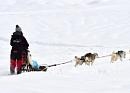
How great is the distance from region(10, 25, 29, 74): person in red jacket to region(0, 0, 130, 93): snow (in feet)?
1.42

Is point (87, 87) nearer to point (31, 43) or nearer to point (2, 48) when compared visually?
point (2, 48)

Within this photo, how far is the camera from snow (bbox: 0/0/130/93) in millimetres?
9008

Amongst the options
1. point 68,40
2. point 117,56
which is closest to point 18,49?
point 117,56

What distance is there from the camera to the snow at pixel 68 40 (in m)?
9.01

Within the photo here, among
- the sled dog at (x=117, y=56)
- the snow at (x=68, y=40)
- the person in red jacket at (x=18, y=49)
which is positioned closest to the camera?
the snow at (x=68, y=40)

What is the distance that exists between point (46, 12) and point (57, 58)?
11588 mm

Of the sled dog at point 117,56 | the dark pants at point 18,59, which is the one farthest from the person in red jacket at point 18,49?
the sled dog at point 117,56

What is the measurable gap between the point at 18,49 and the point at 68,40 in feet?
31.0

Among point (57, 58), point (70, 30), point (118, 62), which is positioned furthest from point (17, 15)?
point (118, 62)

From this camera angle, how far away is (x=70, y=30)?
24.4 m

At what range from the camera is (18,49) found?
12773 mm

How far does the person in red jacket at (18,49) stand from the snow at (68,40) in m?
0.43

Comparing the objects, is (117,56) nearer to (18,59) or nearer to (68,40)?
(18,59)

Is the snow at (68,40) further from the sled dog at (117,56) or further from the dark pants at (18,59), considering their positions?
the dark pants at (18,59)
